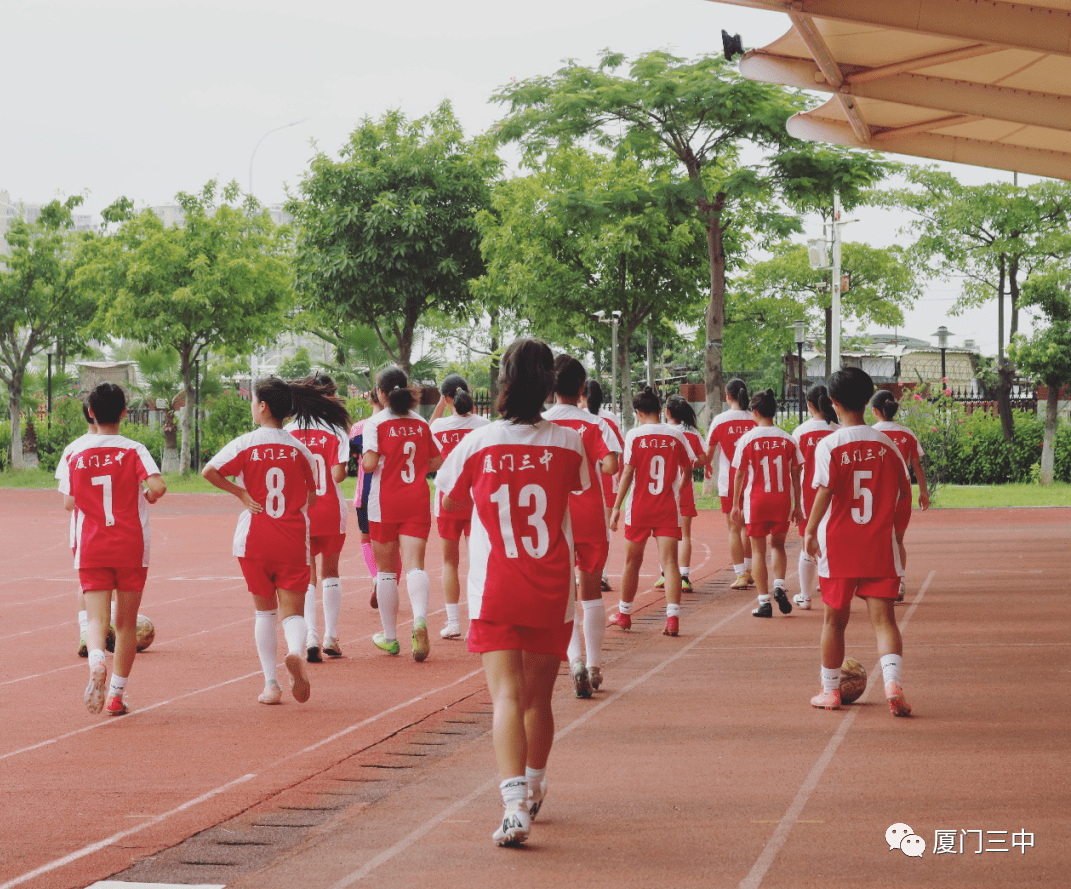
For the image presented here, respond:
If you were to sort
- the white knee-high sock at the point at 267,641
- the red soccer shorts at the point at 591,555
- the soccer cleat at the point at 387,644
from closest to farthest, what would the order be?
the white knee-high sock at the point at 267,641, the red soccer shorts at the point at 591,555, the soccer cleat at the point at 387,644

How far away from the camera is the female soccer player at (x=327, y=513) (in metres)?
8.77

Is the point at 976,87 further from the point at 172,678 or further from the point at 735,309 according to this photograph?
the point at 735,309

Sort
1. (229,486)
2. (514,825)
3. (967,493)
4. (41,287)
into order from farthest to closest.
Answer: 1. (41,287)
2. (967,493)
3. (229,486)
4. (514,825)

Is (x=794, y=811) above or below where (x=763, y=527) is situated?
below

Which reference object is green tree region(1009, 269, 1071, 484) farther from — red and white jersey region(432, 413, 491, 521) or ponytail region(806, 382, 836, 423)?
red and white jersey region(432, 413, 491, 521)

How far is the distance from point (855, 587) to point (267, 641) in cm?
327

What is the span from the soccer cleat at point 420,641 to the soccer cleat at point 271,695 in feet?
4.55

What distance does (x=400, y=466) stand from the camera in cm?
860

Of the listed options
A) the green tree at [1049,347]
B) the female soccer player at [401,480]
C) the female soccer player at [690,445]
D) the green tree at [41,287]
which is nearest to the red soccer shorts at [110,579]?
the female soccer player at [401,480]

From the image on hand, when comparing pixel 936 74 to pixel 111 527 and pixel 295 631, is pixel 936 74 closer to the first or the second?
pixel 295 631

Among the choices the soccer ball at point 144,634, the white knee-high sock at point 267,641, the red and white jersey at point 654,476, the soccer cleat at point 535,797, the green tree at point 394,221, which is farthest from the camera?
the green tree at point 394,221

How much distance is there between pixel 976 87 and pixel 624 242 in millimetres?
14552

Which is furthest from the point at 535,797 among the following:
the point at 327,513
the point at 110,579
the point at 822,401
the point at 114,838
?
the point at 822,401

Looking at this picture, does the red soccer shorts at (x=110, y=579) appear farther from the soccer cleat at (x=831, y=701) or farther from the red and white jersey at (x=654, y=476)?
the soccer cleat at (x=831, y=701)
